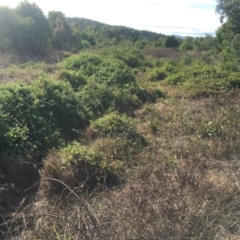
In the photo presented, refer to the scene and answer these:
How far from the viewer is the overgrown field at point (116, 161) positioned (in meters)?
2.95

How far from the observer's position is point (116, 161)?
4879 mm

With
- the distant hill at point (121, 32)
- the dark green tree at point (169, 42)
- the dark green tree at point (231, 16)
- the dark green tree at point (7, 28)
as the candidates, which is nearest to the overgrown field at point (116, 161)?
the dark green tree at point (231, 16)

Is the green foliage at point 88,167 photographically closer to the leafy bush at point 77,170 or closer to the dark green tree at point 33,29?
the leafy bush at point 77,170

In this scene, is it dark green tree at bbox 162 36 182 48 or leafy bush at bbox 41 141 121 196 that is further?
dark green tree at bbox 162 36 182 48

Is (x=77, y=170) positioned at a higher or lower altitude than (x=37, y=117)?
lower

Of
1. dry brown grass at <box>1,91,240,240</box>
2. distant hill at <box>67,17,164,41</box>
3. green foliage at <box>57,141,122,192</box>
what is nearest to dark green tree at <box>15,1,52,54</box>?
dry brown grass at <box>1,91,240,240</box>

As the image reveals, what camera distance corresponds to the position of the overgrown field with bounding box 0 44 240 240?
2.95m

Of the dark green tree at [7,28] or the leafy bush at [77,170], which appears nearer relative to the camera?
the leafy bush at [77,170]

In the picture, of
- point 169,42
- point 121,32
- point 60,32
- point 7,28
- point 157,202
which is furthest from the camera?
point 121,32

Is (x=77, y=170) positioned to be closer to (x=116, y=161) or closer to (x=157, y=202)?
(x=116, y=161)

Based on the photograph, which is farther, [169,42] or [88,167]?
[169,42]

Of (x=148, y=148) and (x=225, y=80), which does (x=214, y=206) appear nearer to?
(x=148, y=148)

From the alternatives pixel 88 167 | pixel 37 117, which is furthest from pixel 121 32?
pixel 88 167

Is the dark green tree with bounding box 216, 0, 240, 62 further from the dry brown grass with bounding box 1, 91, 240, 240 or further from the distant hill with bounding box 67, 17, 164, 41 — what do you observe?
the distant hill with bounding box 67, 17, 164, 41
